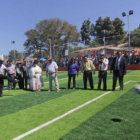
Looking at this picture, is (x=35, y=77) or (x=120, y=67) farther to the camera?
(x=35, y=77)

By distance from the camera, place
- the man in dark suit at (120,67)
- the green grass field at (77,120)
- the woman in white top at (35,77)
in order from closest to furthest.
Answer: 1. the green grass field at (77,120)
2. the man in dark suit at (120,67)
3. the woman in white top at (35,77)

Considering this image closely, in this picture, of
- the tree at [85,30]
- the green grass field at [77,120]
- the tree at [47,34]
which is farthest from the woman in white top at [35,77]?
the tree at [85,30]

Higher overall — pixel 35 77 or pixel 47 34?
pixel 47 34

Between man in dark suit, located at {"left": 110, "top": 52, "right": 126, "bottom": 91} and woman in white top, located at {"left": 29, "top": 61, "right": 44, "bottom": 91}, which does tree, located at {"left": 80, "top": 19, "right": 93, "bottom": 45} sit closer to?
woman in white top, located at {"left": 29, "top": 61, "right": 44, "bottom": 91}

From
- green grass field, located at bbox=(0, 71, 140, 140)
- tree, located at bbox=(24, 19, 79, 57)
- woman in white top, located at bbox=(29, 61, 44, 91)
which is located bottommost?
green grass field, located at bbox=(0, 71, 140, 140)

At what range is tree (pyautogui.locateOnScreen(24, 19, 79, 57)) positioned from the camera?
57375mm

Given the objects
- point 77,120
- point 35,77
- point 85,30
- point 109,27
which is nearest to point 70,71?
point 35,77

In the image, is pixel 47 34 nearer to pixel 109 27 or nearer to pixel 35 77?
pixel 109 27

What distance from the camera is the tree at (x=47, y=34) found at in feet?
188

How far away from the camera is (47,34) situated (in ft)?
189

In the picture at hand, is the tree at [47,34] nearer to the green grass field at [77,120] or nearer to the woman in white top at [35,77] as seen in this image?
the woman in white top at [35,77]

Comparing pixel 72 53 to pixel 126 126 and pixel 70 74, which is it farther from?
pixel 126 126

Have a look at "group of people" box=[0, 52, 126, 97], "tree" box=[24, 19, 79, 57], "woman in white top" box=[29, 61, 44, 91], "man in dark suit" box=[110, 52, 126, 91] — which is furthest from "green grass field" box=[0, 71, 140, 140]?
"tree" box=[24, 19, 79, 57]

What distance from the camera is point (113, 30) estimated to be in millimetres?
57406
